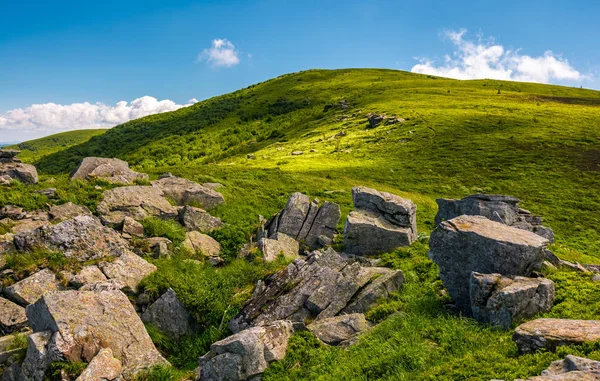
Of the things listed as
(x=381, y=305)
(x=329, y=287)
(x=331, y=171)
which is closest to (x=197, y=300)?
(x=329, y=287)

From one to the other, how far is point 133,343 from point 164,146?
7698 centimetres

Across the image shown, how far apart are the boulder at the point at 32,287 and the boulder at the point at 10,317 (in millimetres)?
304

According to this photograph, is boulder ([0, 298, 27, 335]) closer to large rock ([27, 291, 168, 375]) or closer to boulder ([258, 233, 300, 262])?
large rock ([27, 291, 168, 375])

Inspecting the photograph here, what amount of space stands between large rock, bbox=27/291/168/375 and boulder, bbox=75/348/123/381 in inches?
13.2

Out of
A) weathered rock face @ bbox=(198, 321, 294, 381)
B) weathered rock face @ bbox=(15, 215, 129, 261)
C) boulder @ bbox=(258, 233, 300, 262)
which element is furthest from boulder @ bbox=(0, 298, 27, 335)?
boulder @ bbox=(258, 233, 300, 262)

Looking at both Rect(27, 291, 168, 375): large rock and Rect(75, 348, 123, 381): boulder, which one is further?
Rect(27, 291, 168, 375): large rock

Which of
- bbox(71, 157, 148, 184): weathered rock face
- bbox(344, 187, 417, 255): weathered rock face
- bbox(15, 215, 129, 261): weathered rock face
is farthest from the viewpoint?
bbox(71, 157, 148, 184): weathered rock face

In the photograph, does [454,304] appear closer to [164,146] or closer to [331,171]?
[331,171]

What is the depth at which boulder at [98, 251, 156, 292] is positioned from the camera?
1673cm

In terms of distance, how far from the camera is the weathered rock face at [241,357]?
11547 mm

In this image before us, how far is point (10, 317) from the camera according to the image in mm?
14250

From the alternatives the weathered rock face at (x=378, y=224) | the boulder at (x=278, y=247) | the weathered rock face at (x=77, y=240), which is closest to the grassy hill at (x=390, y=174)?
the weathered rock face at (x=378, y=224)

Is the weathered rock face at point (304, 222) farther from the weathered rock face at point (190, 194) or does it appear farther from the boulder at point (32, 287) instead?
the boulder at point (32, 287)

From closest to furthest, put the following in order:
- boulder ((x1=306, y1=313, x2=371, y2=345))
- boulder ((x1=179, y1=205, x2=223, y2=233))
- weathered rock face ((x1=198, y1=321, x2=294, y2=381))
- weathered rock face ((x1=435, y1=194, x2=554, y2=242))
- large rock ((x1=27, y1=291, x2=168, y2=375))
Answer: weathered rock face ((x1=198, y1=321, x2=294, y2=381)) < large rock ((x1=27, y1=291, x2=168, y2=375)) < boulder ((x1=306, y1=313, x2=371, y2=345)) < boulder ((x1=179, y1=205, x2=223, y2=233)) < weathered rock face ((x1=435, y1=194, x2=554, y2=242))
